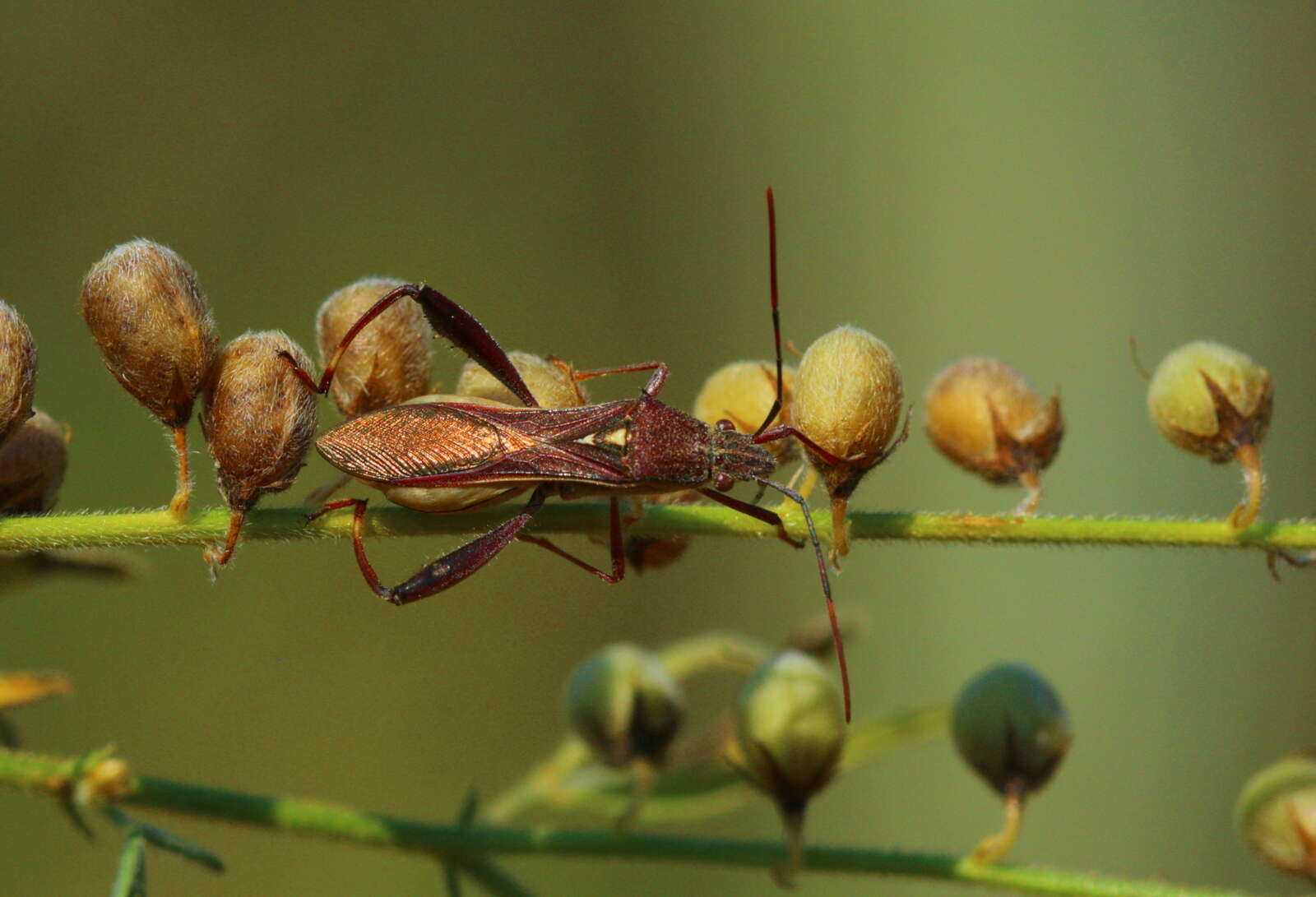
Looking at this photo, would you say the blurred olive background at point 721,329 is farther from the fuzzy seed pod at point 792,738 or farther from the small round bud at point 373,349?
the small round bud at point 373,349

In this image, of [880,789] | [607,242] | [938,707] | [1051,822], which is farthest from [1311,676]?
[607,242]

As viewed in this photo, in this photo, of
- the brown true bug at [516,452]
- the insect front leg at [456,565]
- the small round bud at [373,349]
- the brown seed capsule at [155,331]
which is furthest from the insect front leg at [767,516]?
the brown seed capsule at [155,331]

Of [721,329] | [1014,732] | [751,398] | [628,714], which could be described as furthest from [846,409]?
[721,329]

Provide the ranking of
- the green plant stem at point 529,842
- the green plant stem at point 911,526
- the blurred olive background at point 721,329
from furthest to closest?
the blurred olive background at point 721,329 → the green plant stem at point 529,842 → the green plant stem at point 911,526

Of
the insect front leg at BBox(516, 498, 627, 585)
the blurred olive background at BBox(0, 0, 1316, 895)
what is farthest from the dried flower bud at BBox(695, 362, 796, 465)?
the blurred olive background at BBox(0, 0, 1316, 895)

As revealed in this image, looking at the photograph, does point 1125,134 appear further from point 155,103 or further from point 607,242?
point 155,103

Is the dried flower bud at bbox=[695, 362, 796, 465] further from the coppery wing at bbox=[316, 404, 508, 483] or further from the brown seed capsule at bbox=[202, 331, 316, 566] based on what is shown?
the brown seed capsule at bbox=[202, 331, 316, 566]

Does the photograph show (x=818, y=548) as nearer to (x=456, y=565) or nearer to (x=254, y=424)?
(x=456, y=565)
